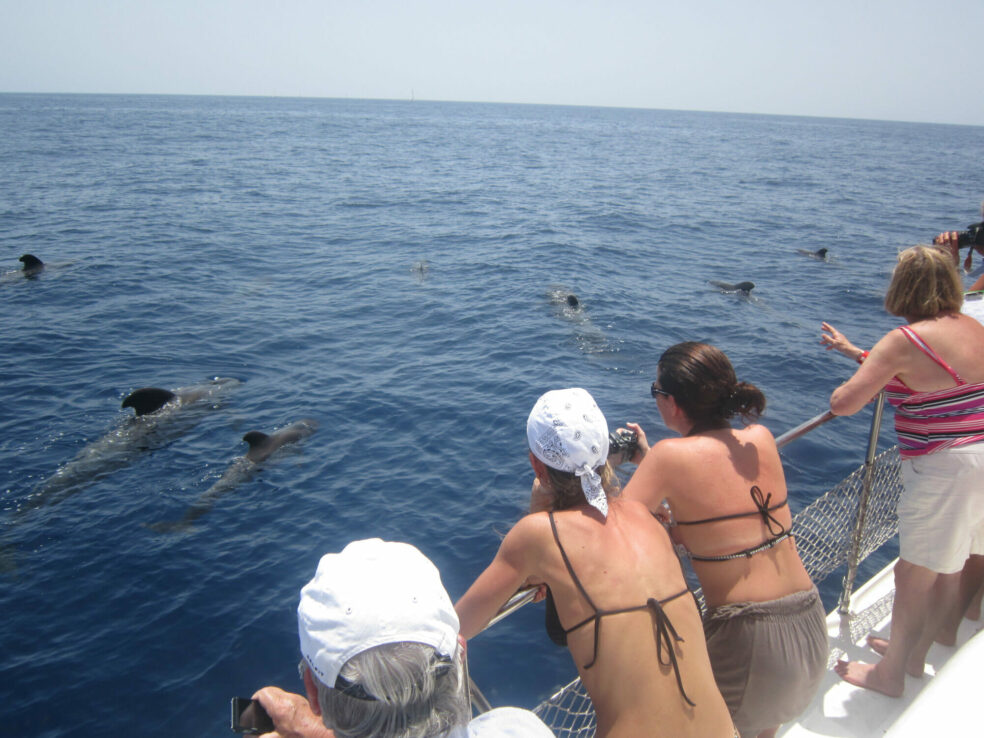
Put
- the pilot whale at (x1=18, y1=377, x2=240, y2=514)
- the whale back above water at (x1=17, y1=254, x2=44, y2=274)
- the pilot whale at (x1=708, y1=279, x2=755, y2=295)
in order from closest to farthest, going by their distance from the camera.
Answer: the pilot whale at (x1=18, y1=377, x2=240, y2=514) < the whale back above water at (x1=17, y1=254, x2=44, y2=274) < the pilot whale at (x1=708, y1=279, x2=755, y2=295)

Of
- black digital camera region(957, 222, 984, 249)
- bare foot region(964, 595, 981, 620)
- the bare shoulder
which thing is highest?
black digital camera region(957, 222, 984, 249)

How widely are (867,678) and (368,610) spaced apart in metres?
3.38

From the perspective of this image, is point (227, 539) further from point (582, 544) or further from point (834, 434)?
point (834, 434)

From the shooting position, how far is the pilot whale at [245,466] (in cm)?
854

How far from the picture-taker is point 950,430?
3447 millimetres

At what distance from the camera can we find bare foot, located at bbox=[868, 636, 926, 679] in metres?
3.77

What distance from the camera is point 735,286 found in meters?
19.3

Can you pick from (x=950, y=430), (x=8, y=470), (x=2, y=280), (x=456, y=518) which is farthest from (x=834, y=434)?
(x=2, y=280)

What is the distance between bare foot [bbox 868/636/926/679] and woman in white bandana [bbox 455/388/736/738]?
1.99 m

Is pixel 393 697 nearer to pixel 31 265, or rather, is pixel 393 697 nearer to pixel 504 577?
pixel 504 577

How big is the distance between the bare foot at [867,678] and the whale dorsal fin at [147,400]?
33.3ft

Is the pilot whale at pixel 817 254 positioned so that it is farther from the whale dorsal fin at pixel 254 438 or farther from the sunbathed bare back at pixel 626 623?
the sunbathed bare back at pixel 626 623

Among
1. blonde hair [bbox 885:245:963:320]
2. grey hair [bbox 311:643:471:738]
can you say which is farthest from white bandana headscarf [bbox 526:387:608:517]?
blonde hair [bbox 885:245:963:320]

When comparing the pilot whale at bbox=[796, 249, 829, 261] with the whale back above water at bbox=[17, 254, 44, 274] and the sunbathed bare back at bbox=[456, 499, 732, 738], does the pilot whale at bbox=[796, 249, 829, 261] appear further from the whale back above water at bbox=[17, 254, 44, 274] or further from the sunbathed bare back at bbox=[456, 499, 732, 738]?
the whale back above water at bbox=[17, 254, 44, 274]
